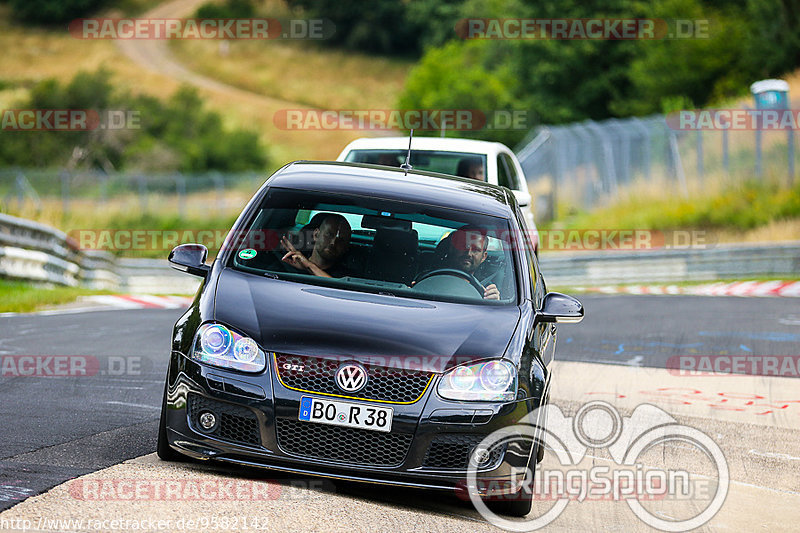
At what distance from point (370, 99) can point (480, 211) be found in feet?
294

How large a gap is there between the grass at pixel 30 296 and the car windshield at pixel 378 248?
9.70 meters

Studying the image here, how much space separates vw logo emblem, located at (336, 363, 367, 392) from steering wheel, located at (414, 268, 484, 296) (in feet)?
3.56

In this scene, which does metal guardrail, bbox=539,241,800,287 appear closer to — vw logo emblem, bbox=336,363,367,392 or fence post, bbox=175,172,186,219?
fence post, bbox=175,172,186,219

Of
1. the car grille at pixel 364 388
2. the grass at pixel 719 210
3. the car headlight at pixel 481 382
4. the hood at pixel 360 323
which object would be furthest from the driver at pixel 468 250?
the grass at pixel 719 210

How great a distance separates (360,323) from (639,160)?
87.6 feet

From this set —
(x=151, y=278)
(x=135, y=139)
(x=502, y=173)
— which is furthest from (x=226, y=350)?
(x=135, y=139)

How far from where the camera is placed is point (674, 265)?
22.9 meters

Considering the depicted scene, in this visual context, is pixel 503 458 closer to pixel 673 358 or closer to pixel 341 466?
pixel 341 466

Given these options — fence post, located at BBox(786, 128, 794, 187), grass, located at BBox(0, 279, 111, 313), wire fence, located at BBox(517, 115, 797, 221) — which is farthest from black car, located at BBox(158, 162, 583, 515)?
wire fence, located at BBox(517, 115, 797, 221)

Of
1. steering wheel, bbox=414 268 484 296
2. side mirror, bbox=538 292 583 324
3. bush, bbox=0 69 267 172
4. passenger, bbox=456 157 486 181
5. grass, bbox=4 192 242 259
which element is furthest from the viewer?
bush, bbox=0 69 267 172

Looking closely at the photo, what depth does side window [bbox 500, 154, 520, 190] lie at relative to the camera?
45.8ft

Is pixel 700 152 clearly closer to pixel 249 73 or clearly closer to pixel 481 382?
pixel 481 382

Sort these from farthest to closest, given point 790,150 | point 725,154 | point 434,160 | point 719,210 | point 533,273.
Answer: point 725,154 → point 719,210 → point 790,150 → point 434,160 → point 533,273

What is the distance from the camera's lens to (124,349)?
1150 centimetres
